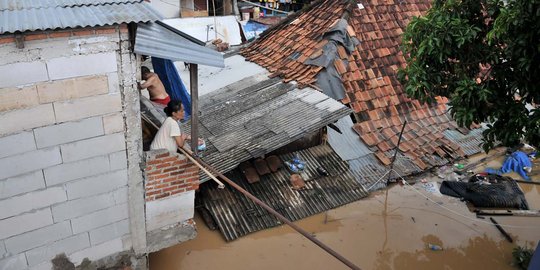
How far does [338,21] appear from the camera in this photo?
10023mm

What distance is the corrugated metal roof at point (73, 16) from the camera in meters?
3.74

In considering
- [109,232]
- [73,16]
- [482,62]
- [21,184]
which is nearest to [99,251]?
[109,232]

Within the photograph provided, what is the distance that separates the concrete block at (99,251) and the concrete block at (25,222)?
2.11ft

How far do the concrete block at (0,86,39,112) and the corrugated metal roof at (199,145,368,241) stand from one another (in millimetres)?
3827

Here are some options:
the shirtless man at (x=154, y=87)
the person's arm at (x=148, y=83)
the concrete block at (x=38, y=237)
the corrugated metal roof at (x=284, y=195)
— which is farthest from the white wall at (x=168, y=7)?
the concrete block at (x=38, y=237)

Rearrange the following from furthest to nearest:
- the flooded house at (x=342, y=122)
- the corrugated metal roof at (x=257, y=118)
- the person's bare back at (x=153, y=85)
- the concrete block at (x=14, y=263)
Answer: the flooded house at (x=342, y=122) → the corrugated metal roof at (x=257, y=118) → the person's bare back at (x=153, y=85) → the concrete block at (x=14, y=263)

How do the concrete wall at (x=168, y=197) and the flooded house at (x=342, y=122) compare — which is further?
the flooded house at (x=342, y=122)

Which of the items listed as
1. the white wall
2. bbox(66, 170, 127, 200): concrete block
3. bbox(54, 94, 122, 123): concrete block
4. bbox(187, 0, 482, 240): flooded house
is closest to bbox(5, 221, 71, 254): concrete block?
bbox(66, 170, 127, 200): concrete block

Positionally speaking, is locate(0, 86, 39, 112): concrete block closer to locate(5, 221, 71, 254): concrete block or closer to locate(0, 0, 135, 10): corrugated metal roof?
locate(0, 0, 135, 10): corrugated metal roof

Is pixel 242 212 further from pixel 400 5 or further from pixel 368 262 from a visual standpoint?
pixel 400 5

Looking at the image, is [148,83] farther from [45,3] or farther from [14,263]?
[14,263]

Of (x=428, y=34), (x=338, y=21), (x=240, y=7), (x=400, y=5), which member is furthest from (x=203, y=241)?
(x=240, y=7)

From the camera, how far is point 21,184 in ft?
14.4

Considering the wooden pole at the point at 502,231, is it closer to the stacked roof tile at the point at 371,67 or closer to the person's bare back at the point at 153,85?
the stacked roof tile at the point at 371,67
